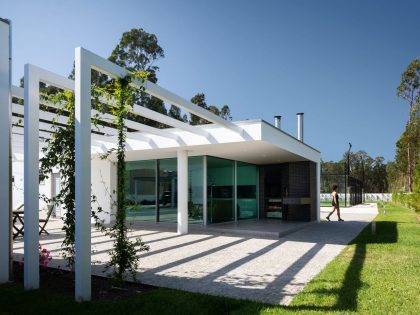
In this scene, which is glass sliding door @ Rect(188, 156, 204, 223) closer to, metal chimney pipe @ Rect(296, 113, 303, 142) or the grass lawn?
metal chimney pipe @ Rect(296, 113, 303, 142)

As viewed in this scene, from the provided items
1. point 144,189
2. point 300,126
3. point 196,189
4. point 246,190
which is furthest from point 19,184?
point 300,126

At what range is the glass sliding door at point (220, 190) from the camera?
13805 mm

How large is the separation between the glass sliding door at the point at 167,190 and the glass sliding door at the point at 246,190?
3141 millimetres

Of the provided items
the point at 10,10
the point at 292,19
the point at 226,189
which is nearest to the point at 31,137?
the point at 10,10

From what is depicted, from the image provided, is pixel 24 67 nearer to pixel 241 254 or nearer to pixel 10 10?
pixel 10 10

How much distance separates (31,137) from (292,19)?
11.7 metres

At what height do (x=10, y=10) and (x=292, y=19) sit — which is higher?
(x=292, y=19)

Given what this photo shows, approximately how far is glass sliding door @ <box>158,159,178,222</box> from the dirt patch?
24.5 feet

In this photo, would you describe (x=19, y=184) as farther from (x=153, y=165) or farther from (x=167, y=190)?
(x=167, y=190)

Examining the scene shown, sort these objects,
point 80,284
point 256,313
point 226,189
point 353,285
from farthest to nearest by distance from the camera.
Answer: point 226,189 < point 353,285 < point 80,284 < point 256,313

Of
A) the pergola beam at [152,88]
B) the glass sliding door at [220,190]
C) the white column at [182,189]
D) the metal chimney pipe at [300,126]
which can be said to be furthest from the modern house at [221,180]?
the pergola beam at [152,88]

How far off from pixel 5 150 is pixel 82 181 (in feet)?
6.60

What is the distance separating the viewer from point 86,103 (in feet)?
15.1

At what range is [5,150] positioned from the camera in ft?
18.2
